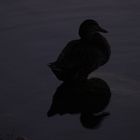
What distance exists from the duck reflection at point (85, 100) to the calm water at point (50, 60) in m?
0.10

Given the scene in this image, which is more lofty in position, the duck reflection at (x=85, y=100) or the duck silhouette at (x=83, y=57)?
the duck silhouette at (x=83, y=57)

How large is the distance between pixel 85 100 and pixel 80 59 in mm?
671

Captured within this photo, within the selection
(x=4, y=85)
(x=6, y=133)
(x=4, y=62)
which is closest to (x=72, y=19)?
(x=4, y=62)

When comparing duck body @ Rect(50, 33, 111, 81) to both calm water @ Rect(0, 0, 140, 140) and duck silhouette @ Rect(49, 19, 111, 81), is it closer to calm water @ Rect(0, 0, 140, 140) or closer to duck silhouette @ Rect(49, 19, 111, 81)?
duck silhouette @ Rect(49, 19, 111, 81)

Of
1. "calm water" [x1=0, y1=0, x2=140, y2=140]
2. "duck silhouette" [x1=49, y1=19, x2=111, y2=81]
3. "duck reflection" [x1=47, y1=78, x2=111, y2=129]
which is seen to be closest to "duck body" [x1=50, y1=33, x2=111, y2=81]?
"duck silhouette" [x1=49, y1=19, x2=111, y2=81]

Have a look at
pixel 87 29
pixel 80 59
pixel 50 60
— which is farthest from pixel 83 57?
pixel 50 60

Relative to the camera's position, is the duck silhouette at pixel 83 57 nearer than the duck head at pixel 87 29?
Yes

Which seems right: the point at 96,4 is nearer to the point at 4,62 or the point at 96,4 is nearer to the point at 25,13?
the point at 25,13

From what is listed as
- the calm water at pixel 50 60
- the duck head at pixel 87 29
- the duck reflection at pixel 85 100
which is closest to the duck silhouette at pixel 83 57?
the duck head at pixel 87 29

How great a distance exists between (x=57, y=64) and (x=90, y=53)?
550 millimetres

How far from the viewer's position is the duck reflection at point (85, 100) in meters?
9.75

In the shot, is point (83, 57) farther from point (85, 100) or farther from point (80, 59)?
point (85, 100)

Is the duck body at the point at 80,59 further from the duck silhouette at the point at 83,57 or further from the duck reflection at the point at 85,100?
the duck reflection at the point at 85,100

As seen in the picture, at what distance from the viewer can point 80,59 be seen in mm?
10664
